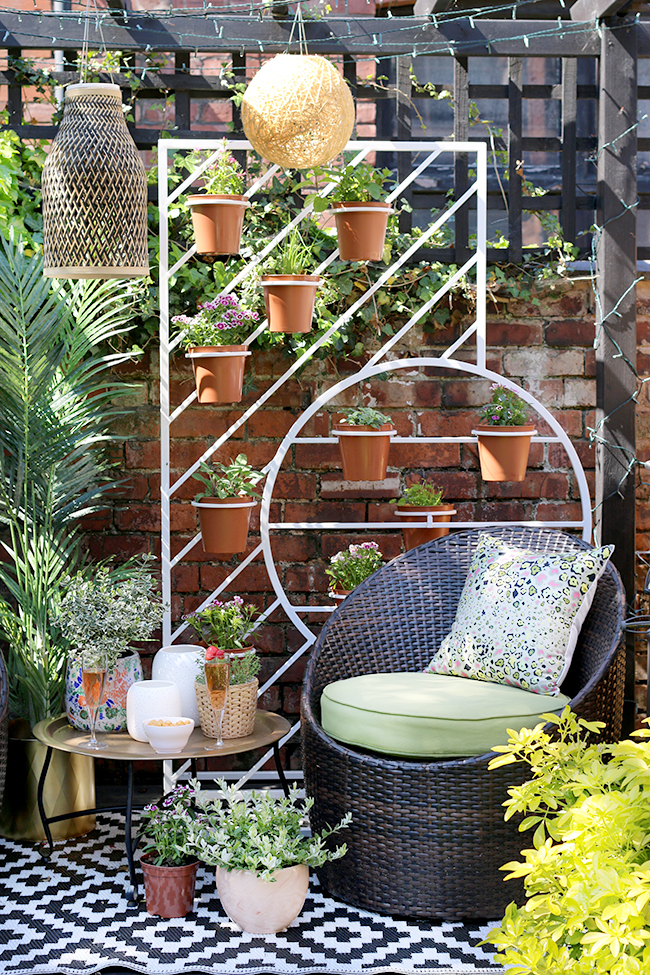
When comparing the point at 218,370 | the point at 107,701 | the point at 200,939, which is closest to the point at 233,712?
the point at 107,701

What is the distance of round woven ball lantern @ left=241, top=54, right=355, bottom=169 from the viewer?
2.26 m

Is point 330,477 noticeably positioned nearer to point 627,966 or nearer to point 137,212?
point 137,212

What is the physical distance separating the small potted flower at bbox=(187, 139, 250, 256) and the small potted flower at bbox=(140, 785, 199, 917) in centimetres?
139

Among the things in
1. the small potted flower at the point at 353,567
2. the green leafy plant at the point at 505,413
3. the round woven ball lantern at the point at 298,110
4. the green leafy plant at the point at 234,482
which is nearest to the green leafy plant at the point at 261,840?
the small potted flower at the point at 353,567

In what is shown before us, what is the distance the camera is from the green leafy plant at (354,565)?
2803 mm

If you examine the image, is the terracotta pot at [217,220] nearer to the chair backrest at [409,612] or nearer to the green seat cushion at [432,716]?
the chair backrest at [409,612]

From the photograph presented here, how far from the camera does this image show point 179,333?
2801 mm

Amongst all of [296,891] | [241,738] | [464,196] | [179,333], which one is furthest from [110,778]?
[464,196]

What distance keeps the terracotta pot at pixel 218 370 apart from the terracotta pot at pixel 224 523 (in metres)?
0.27

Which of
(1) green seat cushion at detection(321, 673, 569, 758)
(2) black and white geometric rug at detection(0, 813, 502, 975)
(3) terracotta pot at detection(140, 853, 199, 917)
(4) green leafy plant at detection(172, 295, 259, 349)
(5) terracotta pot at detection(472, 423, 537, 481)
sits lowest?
(2) black and white geometric rug at detection(0, 813, 502, 975)

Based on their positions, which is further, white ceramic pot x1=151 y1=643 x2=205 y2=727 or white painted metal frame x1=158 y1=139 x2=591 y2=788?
white painted metal frame x1=158 y1=139 x2=591 y2=788

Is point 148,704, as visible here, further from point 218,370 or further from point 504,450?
point 504,450

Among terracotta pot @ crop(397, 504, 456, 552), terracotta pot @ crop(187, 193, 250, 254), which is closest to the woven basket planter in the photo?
terracotta pot @ crop(397, 504, 456, 552)

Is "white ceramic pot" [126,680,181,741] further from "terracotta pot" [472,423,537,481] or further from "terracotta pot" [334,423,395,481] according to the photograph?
"terracotta pot" [472,423,537,481]
